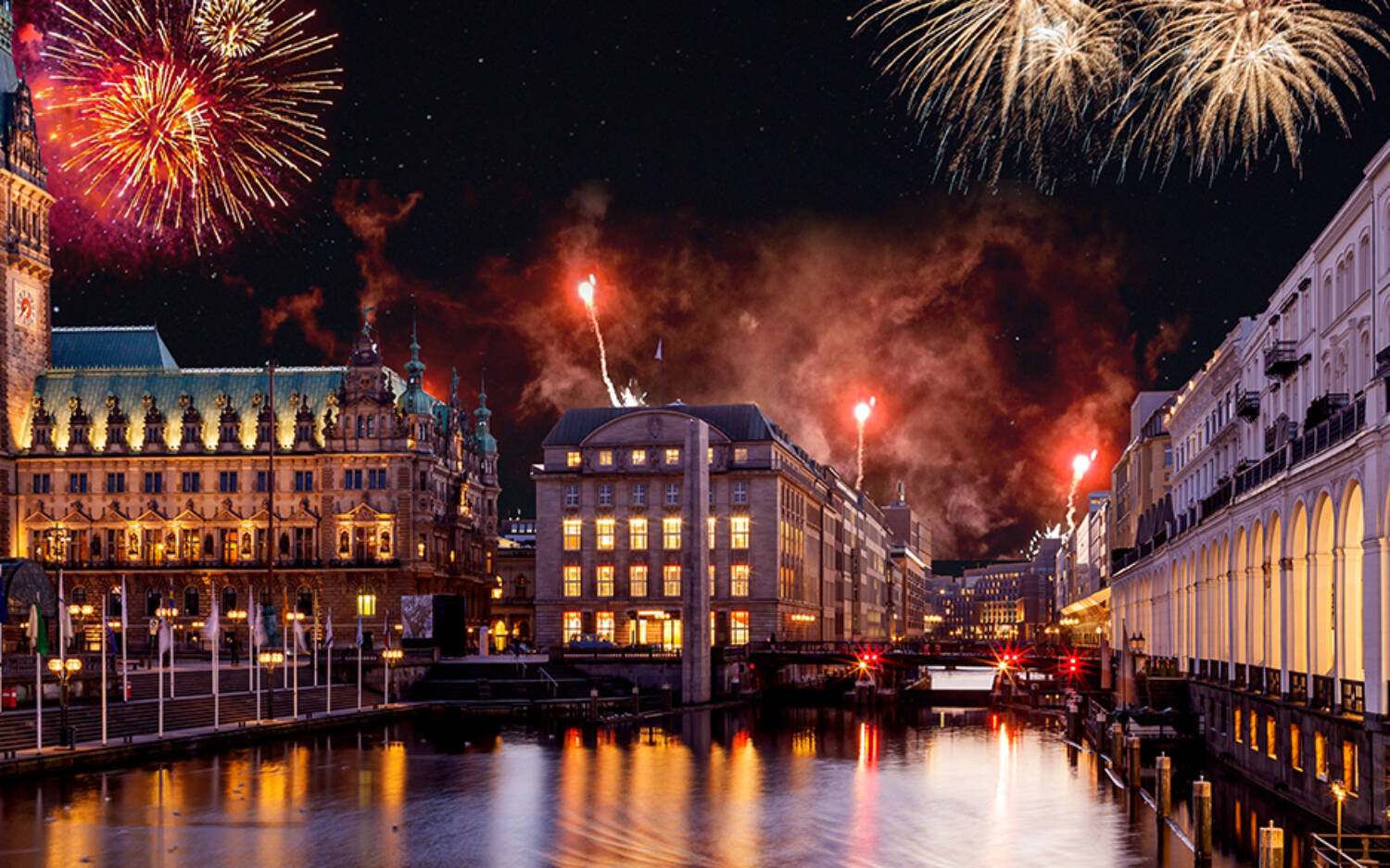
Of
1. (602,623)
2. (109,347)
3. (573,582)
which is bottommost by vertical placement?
(602,623)

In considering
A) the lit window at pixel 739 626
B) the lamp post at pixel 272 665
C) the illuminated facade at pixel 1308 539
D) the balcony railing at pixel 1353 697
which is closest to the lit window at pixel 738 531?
the lit window at pixel 739 626

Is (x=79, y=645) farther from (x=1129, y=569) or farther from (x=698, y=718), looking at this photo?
(x=1129, y=569)

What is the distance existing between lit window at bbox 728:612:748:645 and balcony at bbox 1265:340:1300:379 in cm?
8757

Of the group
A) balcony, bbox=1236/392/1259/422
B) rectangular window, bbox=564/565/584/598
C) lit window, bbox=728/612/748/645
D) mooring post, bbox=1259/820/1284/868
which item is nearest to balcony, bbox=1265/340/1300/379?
balcony, bbox=1236/392/1259/422

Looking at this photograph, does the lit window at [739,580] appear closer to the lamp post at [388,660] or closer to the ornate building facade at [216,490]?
the ornate building facade at [216,490]

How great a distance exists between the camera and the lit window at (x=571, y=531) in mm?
158250

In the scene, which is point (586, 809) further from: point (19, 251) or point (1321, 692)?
point (19, 251)

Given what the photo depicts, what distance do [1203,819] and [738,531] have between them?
11536cm

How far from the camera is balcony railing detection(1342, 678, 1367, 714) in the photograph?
1793 inches

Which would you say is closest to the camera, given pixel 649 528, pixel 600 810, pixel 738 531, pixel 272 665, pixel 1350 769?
pixel 1350 769

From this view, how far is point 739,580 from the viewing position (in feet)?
506

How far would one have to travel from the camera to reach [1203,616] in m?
79.6

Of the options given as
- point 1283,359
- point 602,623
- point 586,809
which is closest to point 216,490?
point 602,623

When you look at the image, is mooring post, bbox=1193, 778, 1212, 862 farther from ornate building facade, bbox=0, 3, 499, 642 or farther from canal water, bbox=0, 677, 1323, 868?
ornate building facade, bbox=0, 3, 499, 642
